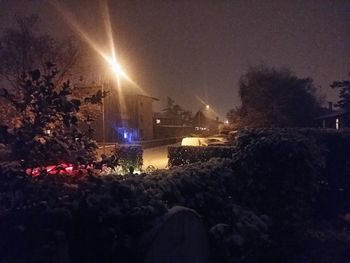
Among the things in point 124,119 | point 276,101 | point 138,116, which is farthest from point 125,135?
point 276,101

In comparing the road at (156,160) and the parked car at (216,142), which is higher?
the parked car at (216,142)

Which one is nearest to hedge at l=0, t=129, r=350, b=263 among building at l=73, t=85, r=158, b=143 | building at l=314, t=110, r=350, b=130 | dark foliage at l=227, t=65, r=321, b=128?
building at l=314, t=110, r=350, b=130

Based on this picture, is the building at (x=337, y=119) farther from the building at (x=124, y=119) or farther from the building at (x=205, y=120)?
the building at (x=205, y=120)

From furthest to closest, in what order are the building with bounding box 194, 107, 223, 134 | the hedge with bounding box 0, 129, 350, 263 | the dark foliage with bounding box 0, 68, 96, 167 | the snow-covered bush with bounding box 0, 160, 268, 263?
the building with bounding box 194, 107, 223, 134 < the dark foliage with bounding box 0, 68, 96, 167 < the hedge with bounding box 0, 129, 350, 263 < the snow-covered bush with bounding box 0, 160, 268, 263

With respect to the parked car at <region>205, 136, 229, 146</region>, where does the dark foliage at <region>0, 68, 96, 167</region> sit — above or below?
above

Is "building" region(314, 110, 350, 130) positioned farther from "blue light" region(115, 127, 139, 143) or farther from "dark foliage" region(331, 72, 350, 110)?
"blue light" region(115, 127, 139, 143)

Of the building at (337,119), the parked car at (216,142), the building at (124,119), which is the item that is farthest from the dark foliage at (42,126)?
the building at (124,119)

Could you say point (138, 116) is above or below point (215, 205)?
above

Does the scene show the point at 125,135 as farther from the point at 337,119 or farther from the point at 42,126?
the point at 42,126

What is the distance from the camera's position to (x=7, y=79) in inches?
1291

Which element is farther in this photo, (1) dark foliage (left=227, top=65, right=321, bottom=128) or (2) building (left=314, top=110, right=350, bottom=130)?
(1) dark foliage (left=227, top=65, right=321, bottom=128)

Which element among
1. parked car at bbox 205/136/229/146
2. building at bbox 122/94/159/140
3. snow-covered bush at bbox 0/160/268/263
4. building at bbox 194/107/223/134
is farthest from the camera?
building at bbox 194/107/223/134

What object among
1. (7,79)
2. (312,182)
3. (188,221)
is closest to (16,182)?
(188,221)

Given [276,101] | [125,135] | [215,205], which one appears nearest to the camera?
[215,205]
